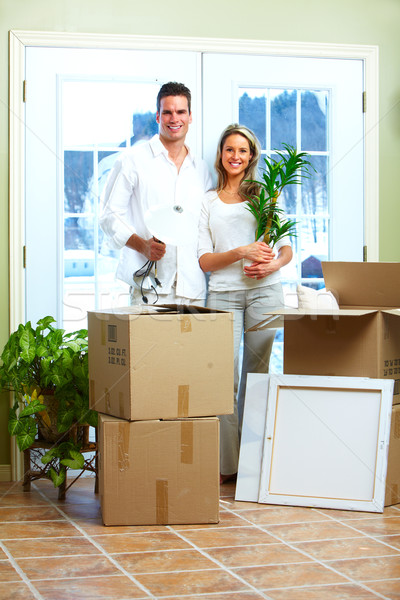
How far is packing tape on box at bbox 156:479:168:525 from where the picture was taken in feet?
7.84

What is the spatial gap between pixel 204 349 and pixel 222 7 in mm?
1733

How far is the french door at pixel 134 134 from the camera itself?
3.11m

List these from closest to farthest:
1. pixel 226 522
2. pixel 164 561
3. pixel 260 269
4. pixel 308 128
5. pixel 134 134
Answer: pixel 164 561
pixel 226 522
pixel 260 269
pixel 134 134
pixel 308 128

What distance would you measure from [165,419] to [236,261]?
0.86 m

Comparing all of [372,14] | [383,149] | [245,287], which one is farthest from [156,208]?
[372,14]

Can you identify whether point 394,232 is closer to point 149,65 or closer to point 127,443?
point 149,65

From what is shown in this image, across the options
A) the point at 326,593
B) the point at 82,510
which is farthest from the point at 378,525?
the point at 82,510

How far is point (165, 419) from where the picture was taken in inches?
94.1

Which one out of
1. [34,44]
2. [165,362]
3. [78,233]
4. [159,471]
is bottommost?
[159,471]

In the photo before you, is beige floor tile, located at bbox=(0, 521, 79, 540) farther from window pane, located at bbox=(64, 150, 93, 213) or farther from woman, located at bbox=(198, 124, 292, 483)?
window pane, located at bbox=(64, 150, 93, 213)

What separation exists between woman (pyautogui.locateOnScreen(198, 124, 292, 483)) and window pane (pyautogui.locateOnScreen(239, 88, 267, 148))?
0.17m

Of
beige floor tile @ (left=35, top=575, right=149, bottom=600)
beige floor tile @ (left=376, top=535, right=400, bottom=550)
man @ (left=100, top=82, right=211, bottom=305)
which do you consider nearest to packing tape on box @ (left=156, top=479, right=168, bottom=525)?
beige floor tile @ (left=35, top=575, right=149, bottom=600)

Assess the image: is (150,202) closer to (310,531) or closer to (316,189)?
(316,189)

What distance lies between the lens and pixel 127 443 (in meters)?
2.38
